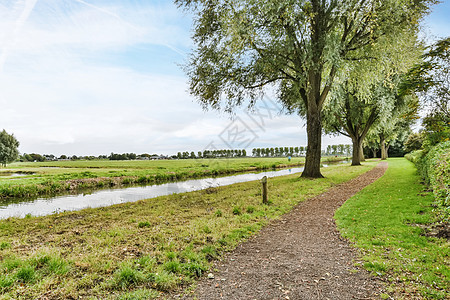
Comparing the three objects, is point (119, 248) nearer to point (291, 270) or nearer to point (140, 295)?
point (140, 295)

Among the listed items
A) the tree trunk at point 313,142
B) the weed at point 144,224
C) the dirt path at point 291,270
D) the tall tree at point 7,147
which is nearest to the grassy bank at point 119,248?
the weed at point 144,224

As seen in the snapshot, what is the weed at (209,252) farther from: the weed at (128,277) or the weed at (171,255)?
the weed at (128,277)

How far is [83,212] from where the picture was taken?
34.0ft

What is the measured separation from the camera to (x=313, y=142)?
17625 mm

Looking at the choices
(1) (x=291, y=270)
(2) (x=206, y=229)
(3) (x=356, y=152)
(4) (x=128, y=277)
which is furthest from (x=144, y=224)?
(3) (x=356, y=152)

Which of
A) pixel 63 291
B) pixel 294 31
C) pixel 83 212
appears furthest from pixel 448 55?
pixel 83 212

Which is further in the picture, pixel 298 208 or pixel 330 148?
pixel 330 148

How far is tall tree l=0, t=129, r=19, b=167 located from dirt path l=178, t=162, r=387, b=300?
5989 cm

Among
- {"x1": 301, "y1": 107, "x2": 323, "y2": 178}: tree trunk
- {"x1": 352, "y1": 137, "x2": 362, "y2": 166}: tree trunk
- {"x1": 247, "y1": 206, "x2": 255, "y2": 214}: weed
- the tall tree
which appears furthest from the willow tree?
the tall tree

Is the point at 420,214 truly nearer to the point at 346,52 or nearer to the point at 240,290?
Answer: the point at 240,290

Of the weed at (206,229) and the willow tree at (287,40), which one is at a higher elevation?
the willow tree at (287,40)

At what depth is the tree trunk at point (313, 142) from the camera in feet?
57.1

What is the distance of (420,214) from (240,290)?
7336mm

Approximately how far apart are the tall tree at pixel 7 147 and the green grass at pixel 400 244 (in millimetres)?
61302
